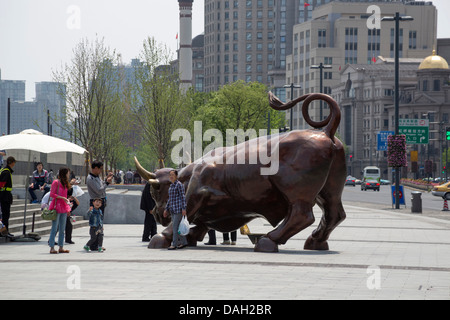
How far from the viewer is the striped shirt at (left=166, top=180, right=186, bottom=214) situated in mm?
14430

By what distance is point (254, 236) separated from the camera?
51.1ft

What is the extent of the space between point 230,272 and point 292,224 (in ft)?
10.0

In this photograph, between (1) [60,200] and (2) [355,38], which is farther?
(2) [355,38]

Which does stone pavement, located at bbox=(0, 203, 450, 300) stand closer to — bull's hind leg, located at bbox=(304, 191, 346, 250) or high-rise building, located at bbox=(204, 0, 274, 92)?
bull's hind leg, located at bbox=(304, 191, 346, 250)

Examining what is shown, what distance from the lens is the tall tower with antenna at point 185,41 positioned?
10275 cm

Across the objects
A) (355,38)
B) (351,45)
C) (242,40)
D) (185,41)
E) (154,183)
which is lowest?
(154,183)

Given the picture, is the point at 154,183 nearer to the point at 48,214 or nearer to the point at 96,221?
the point at 96,221

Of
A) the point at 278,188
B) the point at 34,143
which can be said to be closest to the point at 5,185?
the point at 34,143

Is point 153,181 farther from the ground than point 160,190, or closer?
farther from the ground

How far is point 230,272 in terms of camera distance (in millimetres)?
11102

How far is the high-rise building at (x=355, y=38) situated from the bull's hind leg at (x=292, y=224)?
433 feet

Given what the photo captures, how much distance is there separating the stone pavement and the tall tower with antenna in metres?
86.4

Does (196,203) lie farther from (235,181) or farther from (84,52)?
(84,52)

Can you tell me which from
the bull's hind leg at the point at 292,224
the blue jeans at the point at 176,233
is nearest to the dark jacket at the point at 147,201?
the blue jeans at the point at 176,233
